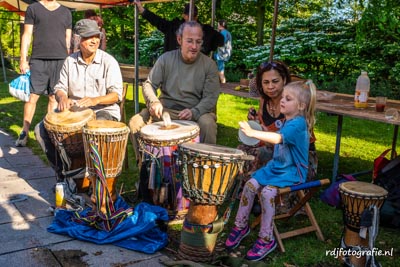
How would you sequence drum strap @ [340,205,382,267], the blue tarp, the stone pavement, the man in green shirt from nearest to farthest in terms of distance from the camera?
drum strap @ [340,205,382,267], the stone pavement, the blue tarp, the man in green shirt

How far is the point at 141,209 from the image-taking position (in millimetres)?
3396

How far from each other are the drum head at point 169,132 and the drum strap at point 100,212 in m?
0.39

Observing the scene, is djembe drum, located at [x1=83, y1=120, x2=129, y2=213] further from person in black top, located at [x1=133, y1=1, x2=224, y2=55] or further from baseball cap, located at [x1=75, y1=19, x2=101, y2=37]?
person in black top, located at [x1=133, y1=1, x2=224, y2=55]

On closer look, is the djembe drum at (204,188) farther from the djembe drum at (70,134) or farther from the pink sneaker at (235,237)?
the djembe drum at (70,134)

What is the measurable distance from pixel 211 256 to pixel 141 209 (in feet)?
2.31

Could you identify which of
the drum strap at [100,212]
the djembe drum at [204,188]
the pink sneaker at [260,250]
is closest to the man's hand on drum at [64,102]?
the drum strap at [100,212]

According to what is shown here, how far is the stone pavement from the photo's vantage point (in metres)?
2.94

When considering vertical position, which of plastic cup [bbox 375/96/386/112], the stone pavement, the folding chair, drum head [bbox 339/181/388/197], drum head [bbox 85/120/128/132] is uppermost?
plastic cup [bbox 375/96/386/112]

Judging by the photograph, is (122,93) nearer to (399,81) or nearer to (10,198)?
(10,198)

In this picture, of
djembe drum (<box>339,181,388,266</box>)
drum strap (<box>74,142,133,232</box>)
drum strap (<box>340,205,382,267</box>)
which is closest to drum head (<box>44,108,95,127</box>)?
drum strap (<box>74,142,133,232</box>)

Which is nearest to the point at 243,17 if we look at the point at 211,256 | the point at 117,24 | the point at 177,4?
the point at 177,4

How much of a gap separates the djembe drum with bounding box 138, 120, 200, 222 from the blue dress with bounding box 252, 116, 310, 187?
0.66 meters

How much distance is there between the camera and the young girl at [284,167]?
305cm

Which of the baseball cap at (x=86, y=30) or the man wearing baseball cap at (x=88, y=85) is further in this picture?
the man wearing baseball cap at (x=88, y=85)
